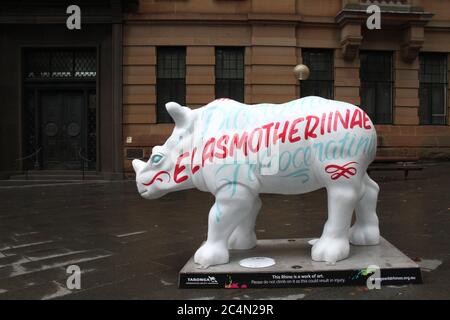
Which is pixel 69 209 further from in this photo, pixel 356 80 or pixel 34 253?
pixel 356 80

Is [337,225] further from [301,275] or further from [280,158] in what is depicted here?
[280,158]

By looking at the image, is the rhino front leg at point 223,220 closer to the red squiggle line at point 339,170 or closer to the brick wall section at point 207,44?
the red squiggle line at point 339,170

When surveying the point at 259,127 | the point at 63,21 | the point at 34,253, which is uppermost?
the point at 63,21

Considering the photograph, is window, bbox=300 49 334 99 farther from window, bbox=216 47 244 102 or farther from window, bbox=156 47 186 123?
window, bbox=156 47 186 123

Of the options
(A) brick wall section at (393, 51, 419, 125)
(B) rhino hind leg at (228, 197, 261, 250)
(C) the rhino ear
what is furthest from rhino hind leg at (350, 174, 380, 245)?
(A) brick wall section at (393, 51, 419, 125)

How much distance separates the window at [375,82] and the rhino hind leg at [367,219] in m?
13.5

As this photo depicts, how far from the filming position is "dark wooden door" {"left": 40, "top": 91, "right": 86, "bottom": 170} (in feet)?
Result: 55.2

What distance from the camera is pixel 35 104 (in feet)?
54.6

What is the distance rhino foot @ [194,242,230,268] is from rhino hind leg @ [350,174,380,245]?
152cm

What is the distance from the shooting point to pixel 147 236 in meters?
6.45

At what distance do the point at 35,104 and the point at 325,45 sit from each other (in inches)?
430

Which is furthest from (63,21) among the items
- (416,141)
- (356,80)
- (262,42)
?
(416,141)

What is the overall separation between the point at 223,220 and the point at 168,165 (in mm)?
808

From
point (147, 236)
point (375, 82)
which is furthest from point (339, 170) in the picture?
point (375, 82)
